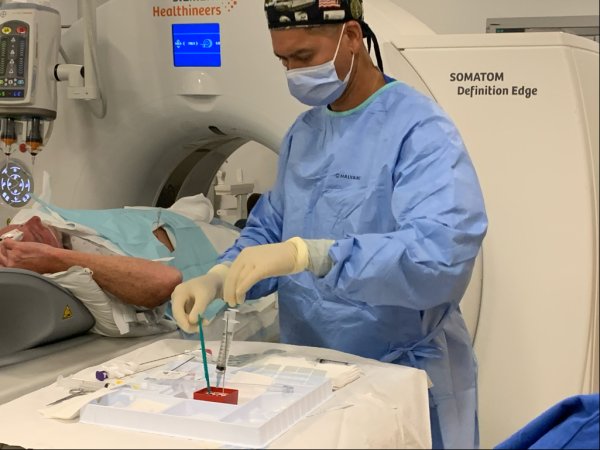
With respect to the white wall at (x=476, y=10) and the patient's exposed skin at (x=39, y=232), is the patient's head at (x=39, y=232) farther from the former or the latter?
the white wall at (x=476, y=10)

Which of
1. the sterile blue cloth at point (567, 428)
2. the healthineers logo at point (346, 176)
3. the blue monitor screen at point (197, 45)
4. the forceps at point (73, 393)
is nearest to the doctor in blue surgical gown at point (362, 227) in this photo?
the healthineers logo at point (346, 176)

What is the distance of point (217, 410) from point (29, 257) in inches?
32.7

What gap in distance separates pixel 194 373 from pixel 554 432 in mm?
575

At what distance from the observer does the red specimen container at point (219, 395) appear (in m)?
1.11

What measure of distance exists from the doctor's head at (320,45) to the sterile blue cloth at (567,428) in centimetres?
76

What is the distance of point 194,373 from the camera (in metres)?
1.26

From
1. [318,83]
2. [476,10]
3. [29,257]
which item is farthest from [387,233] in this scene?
[29,257]

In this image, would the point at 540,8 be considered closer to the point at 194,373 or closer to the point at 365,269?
the point at 365,269

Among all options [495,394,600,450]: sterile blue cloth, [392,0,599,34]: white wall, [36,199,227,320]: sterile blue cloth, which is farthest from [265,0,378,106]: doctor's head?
[495,394,600,450]: sterile blue cloth

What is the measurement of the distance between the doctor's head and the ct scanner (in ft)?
0.60

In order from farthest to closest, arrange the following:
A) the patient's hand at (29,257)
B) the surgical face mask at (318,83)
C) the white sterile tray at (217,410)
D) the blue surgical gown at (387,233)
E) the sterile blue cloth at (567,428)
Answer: the patient's hand at (29,257)
the surgical face mask at (318,83)
the blue surgical gown at (387,233)
the white sterile tray at (217,410)
the sterile blue cloth at (567,428)

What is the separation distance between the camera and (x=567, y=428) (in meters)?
0.89

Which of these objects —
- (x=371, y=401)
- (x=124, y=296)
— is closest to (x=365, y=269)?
(x=371, y=401)

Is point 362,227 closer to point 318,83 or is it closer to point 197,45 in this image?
point 318,83
